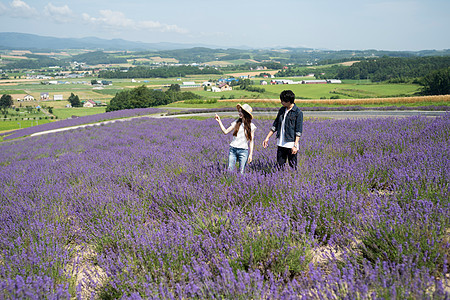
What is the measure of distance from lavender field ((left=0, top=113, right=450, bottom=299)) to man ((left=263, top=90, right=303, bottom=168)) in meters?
0.35

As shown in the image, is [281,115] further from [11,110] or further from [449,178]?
[11,110]

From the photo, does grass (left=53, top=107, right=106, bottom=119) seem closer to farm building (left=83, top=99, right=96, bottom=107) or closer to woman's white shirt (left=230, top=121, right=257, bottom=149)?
farm building (left=83, top=99, right=96, bottom=107)

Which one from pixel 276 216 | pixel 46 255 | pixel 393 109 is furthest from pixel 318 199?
pixel 393 109

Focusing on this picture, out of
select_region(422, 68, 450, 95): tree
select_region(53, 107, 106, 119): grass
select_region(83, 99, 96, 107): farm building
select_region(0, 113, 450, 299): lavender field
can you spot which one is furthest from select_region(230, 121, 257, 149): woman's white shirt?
select_region(83, 99, 96, 107): farm building

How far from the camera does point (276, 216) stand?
2514 mm

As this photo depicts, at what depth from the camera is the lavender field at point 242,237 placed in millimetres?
1771

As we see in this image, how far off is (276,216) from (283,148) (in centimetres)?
200

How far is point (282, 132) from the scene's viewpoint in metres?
4.38

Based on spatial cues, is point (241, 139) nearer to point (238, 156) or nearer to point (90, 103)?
point (238, 156)

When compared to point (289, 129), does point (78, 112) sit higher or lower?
lower

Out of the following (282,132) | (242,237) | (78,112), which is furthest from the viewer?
(78,112)

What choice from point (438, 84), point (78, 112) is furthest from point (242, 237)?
point (78, 112)

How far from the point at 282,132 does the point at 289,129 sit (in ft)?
0.39

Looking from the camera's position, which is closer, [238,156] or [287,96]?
[287,96]
